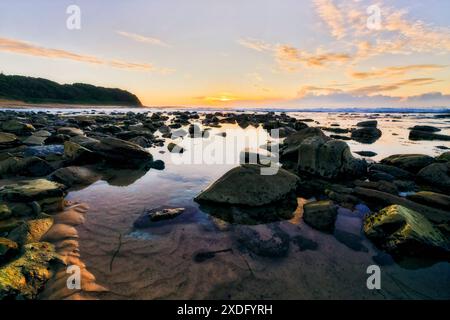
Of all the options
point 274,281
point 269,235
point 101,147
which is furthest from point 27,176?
point 274,281

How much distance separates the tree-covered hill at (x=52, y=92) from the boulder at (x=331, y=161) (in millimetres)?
90779

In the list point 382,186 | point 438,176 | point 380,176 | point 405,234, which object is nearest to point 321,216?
point 405,234

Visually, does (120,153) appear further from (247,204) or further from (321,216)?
(321,216)

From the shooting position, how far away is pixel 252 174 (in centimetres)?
649

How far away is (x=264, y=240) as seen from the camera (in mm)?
4590

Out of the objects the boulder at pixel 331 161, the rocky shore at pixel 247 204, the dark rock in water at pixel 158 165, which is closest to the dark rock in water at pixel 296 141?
the rocky shore at pixel 247 204

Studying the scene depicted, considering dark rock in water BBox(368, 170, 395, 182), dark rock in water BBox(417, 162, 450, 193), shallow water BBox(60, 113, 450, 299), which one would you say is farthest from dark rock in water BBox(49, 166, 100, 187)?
dark rock in water BBox(417, 162, 450, 193)

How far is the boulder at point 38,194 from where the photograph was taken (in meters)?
5.66

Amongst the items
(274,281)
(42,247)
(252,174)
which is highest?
(252,174)

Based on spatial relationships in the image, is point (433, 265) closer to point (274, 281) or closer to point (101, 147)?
point (274, 281)

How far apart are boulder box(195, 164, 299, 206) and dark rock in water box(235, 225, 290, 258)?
1006 mm

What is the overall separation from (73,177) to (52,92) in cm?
10159

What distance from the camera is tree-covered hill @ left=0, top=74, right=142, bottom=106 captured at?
77144 mm

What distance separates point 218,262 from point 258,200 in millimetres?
2304
